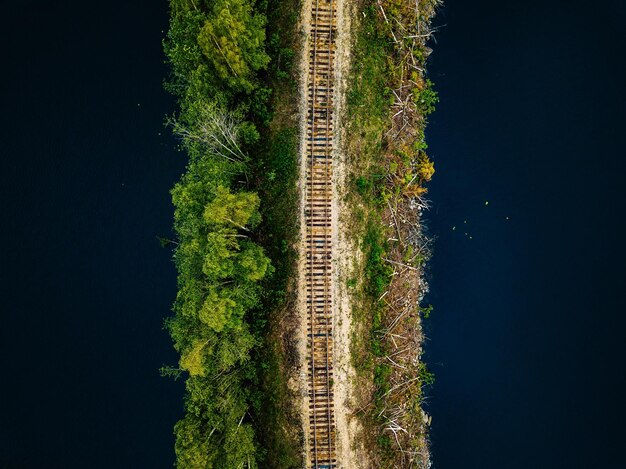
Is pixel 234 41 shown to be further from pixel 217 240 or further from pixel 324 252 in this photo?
pixel 324 252

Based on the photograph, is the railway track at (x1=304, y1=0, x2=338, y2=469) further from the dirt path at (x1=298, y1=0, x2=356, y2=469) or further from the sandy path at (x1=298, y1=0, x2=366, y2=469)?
the sandy path at (x1=298, y1=0, x2=366, y2=469)

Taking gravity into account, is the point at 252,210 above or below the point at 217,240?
above

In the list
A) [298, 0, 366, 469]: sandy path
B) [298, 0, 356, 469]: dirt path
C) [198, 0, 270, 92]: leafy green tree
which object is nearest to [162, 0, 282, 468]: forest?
[198, 0, 270, 92]: leafy green tree

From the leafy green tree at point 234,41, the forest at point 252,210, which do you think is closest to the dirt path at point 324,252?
the forest at point 252,210

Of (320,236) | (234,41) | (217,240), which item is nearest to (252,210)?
(217,240)

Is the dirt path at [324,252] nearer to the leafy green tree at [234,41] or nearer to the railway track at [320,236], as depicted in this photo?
the railway track at [320,236]
